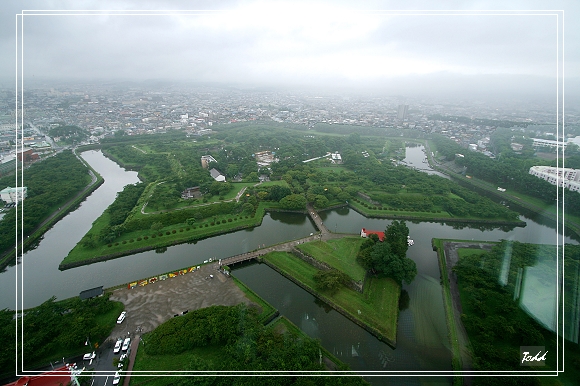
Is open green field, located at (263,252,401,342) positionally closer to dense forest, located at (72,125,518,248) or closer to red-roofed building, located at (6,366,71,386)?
dense forest, located at (72,125,518,248)

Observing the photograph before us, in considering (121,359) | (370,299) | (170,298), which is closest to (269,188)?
(170,298)

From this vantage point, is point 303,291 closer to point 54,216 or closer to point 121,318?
point 121,318

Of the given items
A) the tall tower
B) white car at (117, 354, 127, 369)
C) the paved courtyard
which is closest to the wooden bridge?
the paved courtyard

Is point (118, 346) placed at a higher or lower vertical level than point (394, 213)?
lower

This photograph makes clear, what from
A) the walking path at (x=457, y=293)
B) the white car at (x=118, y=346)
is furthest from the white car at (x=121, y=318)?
the walking path at (x=457, y=293)

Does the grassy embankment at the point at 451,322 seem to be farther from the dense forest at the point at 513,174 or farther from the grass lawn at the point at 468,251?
the dense forest at the point at 513,174
